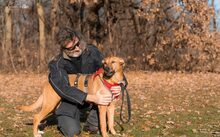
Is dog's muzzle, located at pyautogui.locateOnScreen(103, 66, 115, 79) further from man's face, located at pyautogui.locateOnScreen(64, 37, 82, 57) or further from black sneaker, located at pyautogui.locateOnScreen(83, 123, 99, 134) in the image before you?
black sneaker, located at pyautogui.locateOnScreen(83, 123, 99, 134)

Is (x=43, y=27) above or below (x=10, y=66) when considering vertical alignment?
above

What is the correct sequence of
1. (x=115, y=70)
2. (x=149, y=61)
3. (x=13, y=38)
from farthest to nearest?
(x=13, y=38)
(x=149, y=61)
(x=115, y=70)

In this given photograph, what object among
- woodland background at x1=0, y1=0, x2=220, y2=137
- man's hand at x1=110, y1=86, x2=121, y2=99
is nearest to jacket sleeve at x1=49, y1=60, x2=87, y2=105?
man's hand at x1=110, y1=86, x2=121, y2=99

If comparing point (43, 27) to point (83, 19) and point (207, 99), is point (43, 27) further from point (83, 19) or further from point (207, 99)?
point (207, 99)

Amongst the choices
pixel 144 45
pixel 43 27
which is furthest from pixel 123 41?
pixel 43 27

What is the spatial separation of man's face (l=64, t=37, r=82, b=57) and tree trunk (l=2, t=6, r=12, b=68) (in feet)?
60.7

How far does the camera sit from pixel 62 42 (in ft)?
23.0

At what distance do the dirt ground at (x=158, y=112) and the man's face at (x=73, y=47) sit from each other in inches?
54.6

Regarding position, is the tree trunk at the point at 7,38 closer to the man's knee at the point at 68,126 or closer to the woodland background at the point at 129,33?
the woodland background at the point at 129,33

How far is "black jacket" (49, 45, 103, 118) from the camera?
23.0 feet

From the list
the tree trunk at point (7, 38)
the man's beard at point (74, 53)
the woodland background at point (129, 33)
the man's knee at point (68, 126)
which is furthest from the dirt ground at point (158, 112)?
the tree trunk at point (7, 38)

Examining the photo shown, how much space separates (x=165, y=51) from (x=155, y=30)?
54.3 inches

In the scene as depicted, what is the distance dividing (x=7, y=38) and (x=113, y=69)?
20.3 m

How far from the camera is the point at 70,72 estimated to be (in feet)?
25.0
